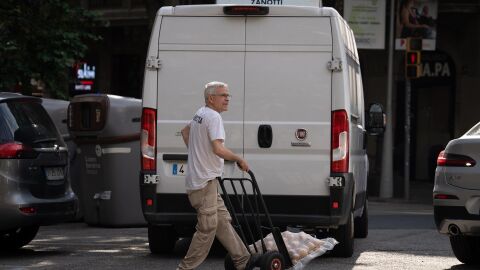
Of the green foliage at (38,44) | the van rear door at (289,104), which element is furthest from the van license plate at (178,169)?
the green foliage at (38,44)

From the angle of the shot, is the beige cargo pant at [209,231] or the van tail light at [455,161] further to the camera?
the van tail light at [455,161]

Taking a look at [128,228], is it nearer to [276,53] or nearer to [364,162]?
[364,162]

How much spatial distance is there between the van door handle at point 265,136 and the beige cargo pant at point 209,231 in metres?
1.66

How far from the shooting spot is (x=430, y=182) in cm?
2883

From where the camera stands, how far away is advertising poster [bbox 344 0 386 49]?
2494 cm

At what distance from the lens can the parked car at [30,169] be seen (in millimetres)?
10586

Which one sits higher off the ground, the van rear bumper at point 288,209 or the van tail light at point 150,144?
the van tail light at point 150,144

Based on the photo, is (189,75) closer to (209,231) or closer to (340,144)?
(340,144)

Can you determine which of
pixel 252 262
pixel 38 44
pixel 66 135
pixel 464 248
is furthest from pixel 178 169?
pixel 38 44

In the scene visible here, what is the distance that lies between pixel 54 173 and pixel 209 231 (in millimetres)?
3013

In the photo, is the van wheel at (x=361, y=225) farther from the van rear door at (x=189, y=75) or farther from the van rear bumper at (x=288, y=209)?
Result: the van rear door at (x=189, y=75)

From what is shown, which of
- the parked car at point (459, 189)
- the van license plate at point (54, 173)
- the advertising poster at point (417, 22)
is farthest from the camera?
the advertising poster at point (417, 22)

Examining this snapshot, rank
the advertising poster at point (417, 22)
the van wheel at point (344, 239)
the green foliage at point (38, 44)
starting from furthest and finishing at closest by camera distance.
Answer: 1. the advertising poster at point (417, 22)
2. the green foliage at point (38, 44)
3. the van wheel at point (344, 239)

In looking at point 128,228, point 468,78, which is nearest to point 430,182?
point 468,78
